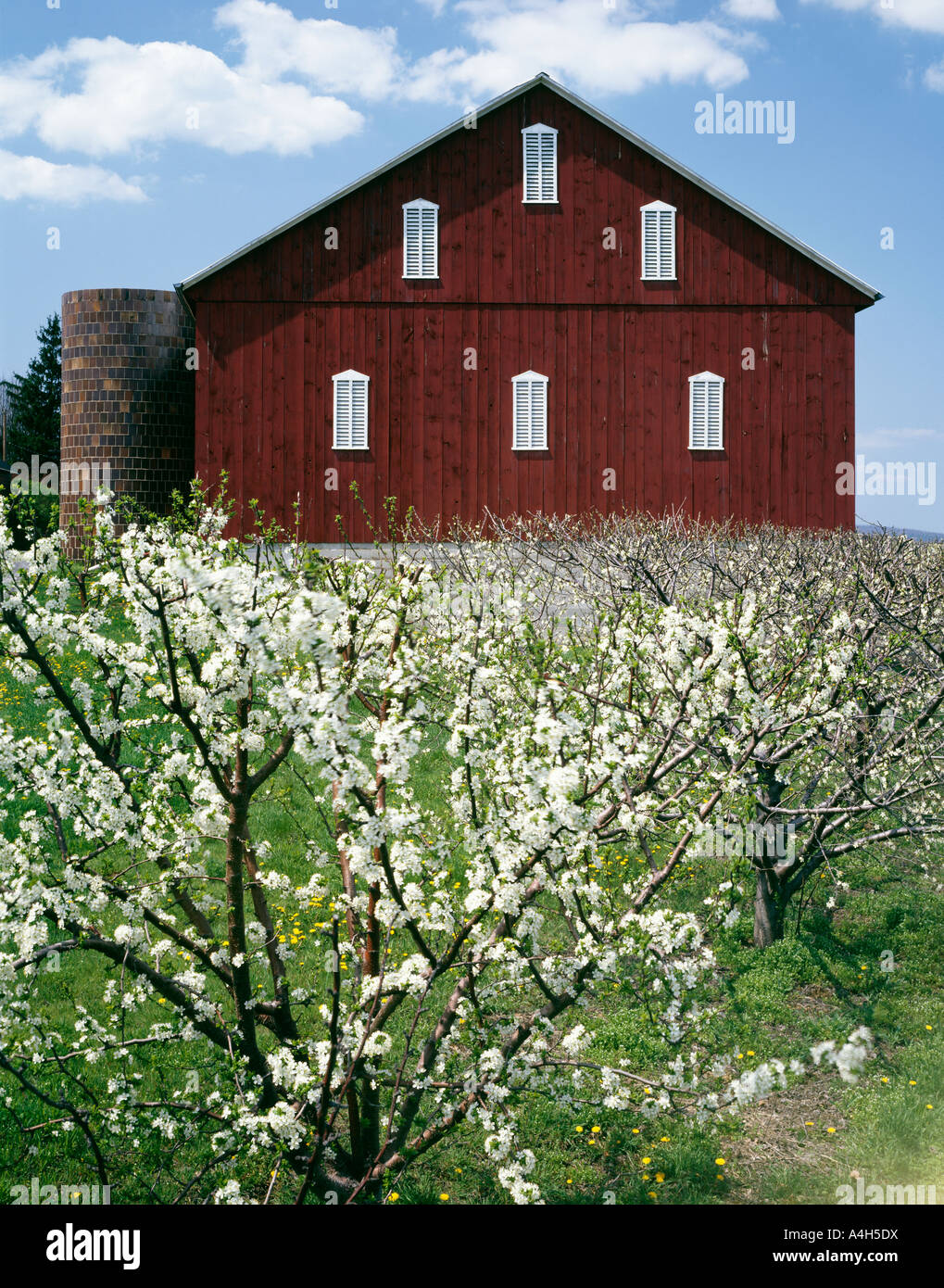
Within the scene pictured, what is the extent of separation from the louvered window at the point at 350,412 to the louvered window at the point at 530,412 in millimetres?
3180

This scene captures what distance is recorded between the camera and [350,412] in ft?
67.7

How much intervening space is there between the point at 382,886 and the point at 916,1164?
3.54 metres

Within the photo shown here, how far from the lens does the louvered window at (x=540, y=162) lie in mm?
20641

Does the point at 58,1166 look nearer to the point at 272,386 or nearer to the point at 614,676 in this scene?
the point at 614,676

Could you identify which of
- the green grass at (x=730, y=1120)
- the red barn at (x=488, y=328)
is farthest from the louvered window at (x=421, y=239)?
the green grass at (x=730, y=1120)

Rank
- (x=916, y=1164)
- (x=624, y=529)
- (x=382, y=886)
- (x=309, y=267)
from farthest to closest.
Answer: (x=309, y=267)
(x=624, y=529)
(x=916, y=1164)
(x=382, y=886)

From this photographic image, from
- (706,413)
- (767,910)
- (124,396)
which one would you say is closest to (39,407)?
(124,396)

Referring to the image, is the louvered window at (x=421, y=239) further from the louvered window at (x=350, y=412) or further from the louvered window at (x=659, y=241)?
the louvered window at (x=659, y=241)

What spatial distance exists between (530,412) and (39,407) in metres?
28.6

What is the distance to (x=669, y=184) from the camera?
20.9 meters

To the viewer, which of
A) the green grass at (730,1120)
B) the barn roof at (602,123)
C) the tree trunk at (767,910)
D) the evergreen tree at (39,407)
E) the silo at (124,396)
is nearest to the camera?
the green grass at (730,1120)

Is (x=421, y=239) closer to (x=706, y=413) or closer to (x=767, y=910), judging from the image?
(x=706, y=413)

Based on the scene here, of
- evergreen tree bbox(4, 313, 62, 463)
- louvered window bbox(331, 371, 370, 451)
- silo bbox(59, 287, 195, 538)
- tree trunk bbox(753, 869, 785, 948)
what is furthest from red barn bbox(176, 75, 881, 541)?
evergreen tree bbox(4, 313, 62, 463)

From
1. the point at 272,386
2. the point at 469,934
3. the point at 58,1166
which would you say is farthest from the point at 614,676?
the point at 272,386
